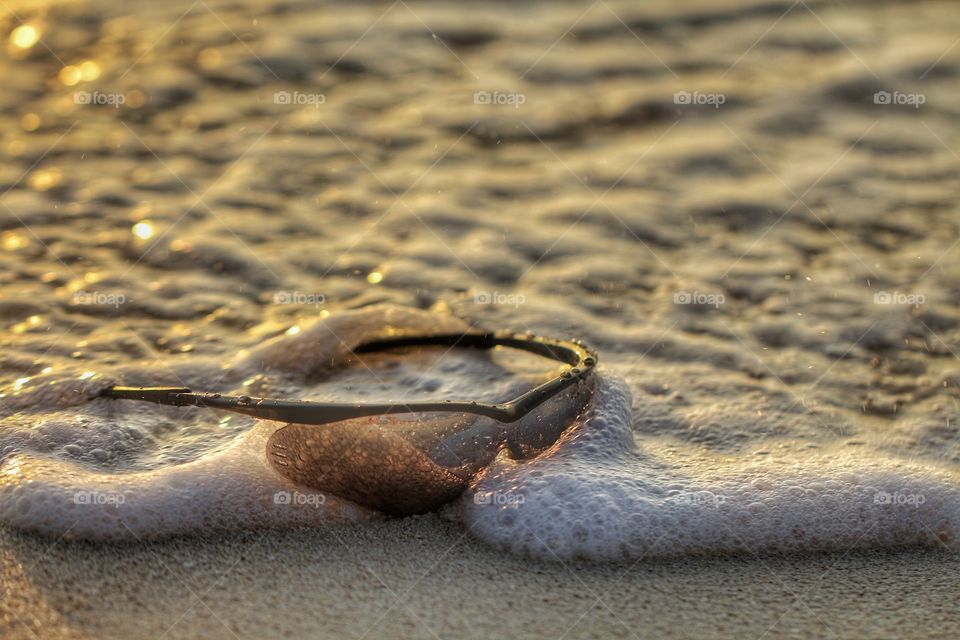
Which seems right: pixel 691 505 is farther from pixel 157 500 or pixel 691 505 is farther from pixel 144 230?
pixel 144 230

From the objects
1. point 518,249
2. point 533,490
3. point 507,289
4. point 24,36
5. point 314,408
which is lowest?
point 533,490

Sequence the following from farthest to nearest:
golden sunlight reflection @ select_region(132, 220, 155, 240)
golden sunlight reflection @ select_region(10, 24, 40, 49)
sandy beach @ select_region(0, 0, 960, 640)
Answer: golden sunlight reflection @ select_region(10, 24, 40, 49) < golden sunlight reflection @ select_region(132, 220, 155, 240) < sandy beach @ select_region(0, 0, 960, 640)

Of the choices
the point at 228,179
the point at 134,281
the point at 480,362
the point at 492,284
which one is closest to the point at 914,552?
the point at 480,362

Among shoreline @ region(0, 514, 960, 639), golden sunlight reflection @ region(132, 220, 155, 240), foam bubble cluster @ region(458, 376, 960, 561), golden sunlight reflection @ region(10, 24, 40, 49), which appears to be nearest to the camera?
shoreline @ region(0, 514, 960, 639)

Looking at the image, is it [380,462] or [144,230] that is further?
[144,230]

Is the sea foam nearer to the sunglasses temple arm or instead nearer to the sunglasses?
the sunglasses

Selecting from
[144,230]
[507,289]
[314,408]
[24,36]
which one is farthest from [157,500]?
[24,36]

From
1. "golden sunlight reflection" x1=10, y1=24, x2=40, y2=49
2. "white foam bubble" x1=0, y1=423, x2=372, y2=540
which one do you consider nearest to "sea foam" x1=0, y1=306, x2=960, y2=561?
"white foam bubble" x1=0, y1=423, x2=372, y2=540
